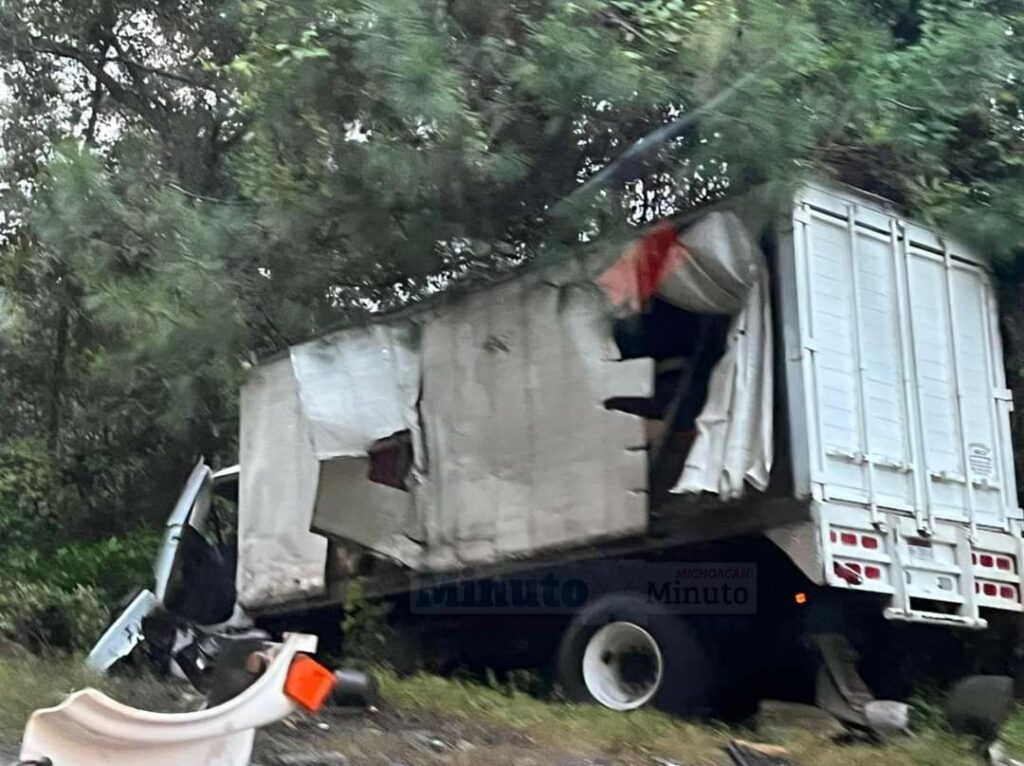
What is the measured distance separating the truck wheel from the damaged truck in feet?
0.05

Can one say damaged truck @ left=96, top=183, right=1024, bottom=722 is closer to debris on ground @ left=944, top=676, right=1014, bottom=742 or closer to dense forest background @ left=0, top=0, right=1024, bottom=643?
dense forest background @ left=0, top=0, right=1024, bottom=643

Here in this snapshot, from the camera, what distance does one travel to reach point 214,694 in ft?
19.9

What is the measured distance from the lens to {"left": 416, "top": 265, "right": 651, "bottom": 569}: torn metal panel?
7844 mm

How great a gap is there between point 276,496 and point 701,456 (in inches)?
138

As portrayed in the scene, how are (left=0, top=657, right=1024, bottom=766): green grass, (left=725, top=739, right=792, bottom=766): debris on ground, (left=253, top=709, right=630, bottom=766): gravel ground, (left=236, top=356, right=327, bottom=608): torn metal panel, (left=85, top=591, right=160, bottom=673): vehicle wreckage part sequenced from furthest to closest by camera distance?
(left=236, top=356, right=327, bottom=608): torn metal panel < (left=85, top=591, right=160, bottom=673): vehicle wreckage part < (left=0, top=657, right=1024, bottom=766): green grass < (left=725, top=739, right=792, bottom=766): debris on ground < (left=253, top=709, right=630, bottom=766): gravel ground

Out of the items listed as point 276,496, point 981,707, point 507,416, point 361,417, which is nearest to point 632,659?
point 507,416

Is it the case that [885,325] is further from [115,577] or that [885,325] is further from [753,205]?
[115,577]

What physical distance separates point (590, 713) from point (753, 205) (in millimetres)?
2795

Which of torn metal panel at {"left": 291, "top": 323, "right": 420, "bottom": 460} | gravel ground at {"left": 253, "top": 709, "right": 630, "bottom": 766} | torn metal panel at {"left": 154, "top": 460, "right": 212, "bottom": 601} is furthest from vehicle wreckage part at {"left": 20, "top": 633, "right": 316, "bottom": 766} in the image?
torn metal panel at {"left": 154, "top": 460, "right": 212, "bottom": 601}

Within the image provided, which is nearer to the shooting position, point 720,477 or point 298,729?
point 298,729

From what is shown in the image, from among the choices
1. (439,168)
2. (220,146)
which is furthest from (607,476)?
(220,146)

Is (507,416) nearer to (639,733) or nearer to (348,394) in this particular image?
(348,394)

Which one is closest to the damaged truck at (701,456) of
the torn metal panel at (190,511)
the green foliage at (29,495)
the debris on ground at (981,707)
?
the debris on ground at (981,707)

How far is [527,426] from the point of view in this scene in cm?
829
